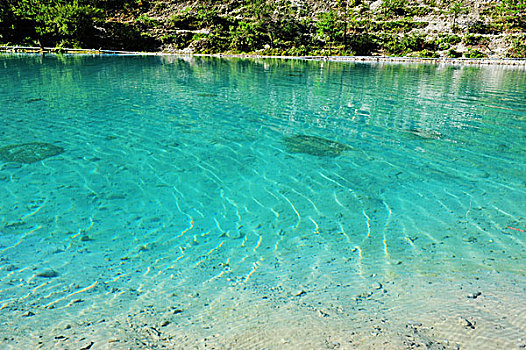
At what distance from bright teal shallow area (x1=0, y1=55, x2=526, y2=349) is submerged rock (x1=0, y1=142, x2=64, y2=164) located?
0.48ft

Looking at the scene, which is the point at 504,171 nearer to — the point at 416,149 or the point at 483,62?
the point at 416,149

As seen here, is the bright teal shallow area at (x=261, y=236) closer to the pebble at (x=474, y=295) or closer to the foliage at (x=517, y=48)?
the pebble at (x=474, y=295)

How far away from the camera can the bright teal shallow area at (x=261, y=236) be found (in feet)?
15.3

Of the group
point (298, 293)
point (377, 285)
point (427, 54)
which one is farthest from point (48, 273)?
point (427, 54)

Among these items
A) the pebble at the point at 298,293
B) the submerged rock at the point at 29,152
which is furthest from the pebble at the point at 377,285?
the submerged rock at the point at 29,152

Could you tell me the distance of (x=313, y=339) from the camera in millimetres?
4406

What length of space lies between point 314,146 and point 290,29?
3549 inches

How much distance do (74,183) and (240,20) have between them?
352 ft

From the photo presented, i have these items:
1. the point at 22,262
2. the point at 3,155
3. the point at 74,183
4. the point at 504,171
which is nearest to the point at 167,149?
the point at 74,183

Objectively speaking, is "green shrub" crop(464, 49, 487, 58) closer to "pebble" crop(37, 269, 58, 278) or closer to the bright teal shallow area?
the bright teal shallow area

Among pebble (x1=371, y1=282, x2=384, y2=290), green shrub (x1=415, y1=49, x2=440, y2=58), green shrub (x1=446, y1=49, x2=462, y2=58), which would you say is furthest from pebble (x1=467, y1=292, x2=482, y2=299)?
green shrub (x1=446, y1=49, x2=462, y2=58)

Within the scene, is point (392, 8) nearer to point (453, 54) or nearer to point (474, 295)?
point (453, 54)

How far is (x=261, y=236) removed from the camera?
287 inches

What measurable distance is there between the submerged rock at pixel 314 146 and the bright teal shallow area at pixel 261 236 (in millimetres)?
121
